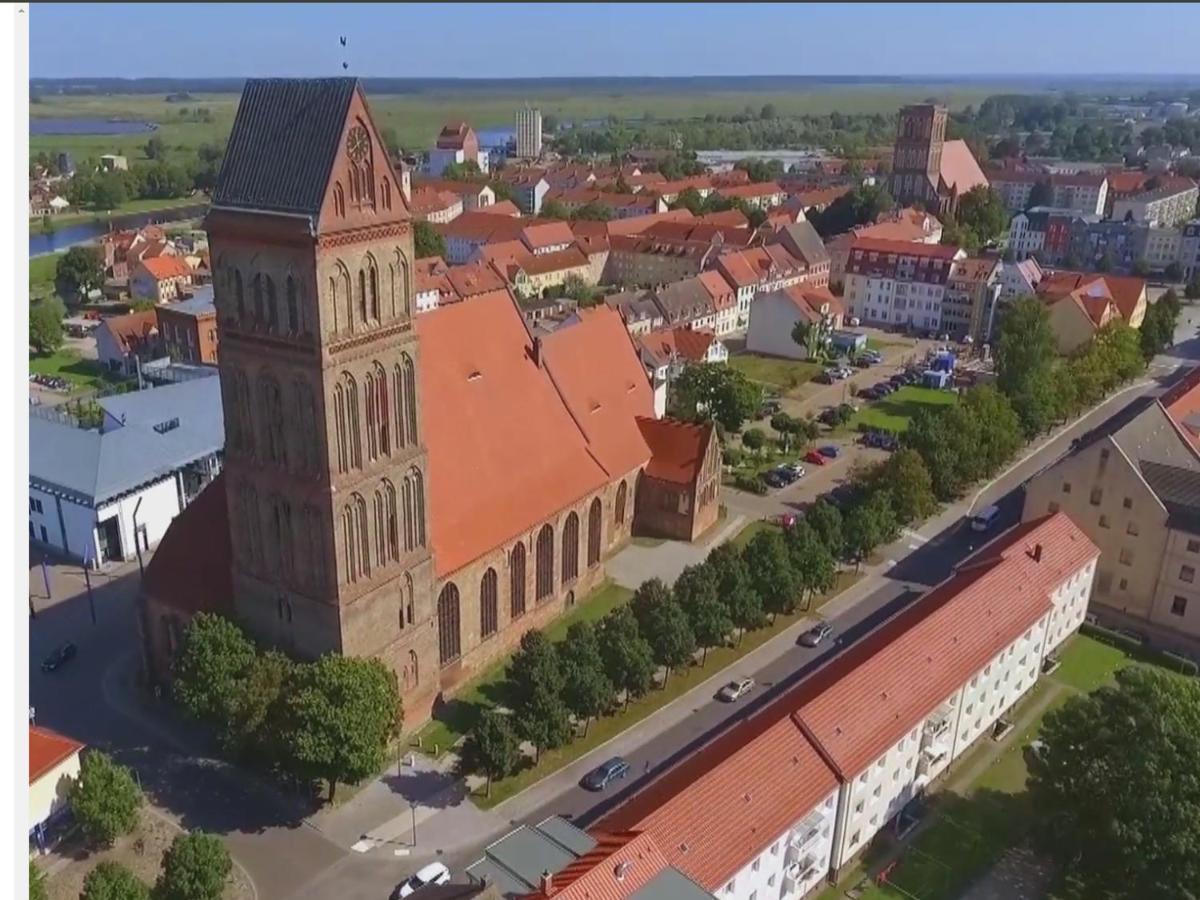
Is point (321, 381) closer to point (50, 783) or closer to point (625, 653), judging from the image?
point (625, 653)

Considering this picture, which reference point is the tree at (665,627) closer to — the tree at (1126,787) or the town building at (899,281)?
the tree at (1126,787)

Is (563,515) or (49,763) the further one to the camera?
(563,515)

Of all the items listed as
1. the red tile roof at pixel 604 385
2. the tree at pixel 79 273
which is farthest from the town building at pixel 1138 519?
the tree at pixel 79 273

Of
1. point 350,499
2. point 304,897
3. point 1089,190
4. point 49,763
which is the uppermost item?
point 1089,190

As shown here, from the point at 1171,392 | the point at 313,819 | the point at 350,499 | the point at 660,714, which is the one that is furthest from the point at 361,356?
the point at 1171,392

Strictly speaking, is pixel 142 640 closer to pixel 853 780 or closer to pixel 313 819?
pixel 313 819

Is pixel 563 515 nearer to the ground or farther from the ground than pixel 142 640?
farther from the ground

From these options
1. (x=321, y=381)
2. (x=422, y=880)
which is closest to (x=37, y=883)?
(x=422, y=880)
